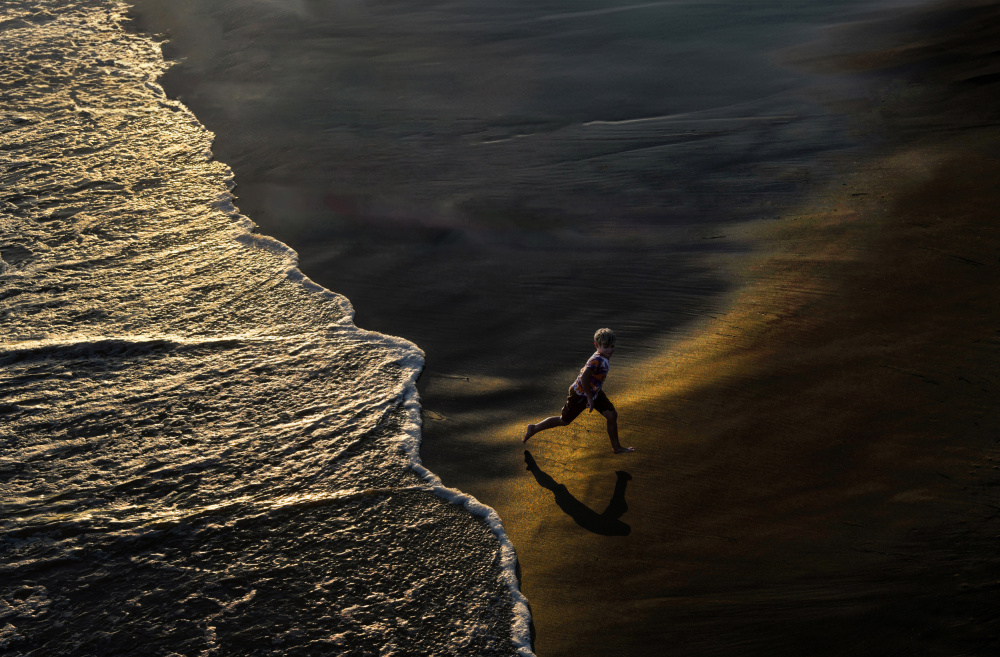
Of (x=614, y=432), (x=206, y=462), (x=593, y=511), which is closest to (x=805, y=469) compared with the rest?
(x=614, y=432)

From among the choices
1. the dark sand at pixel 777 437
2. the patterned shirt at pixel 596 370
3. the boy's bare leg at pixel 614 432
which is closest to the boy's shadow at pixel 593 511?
the dark sand at pixel 777 437

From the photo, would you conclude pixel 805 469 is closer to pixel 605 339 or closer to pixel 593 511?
pixel 593 511

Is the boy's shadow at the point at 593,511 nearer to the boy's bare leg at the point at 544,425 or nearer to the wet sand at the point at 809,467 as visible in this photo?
the wet sand at the point at 809,467

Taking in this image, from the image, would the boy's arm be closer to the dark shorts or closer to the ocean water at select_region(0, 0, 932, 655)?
the dark shorts

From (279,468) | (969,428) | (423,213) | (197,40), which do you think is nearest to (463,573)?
(279,468)

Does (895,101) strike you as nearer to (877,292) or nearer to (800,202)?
(800,202)
